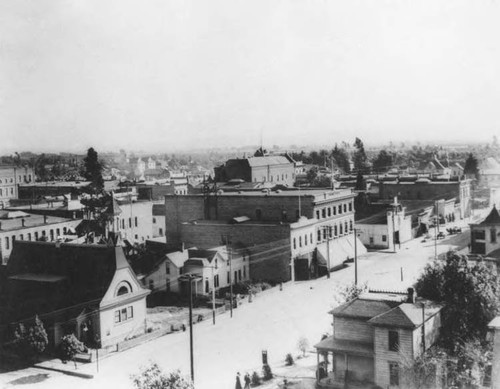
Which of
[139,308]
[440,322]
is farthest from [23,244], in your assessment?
[440,322]

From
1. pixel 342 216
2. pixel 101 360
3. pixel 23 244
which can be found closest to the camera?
pixel 101 360

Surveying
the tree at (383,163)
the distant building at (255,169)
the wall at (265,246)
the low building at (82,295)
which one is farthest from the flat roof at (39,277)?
the tree at (383,163)

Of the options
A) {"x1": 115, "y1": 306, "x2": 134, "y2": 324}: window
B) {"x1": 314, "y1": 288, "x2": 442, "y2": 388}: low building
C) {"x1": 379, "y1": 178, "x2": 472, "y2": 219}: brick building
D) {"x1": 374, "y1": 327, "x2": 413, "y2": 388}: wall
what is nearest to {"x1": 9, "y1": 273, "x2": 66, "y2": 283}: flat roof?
{"x1": 115, "y1": 306, "x2": 134, "y2": 324}: window

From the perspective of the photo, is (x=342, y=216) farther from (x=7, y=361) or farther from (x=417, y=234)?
(x=7, y=361)

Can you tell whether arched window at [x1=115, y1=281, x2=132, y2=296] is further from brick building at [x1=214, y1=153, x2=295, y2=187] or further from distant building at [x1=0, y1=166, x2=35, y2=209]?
brick building at [x1=214, y1=153, x2=295, y2=187]

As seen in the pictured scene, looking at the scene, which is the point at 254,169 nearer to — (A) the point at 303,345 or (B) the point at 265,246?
(B) the point at 265,246

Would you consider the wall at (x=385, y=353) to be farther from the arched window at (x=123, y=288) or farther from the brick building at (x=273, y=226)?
the brick building at (x=273, y=226)

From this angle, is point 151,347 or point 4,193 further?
point 4,193
